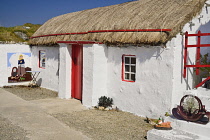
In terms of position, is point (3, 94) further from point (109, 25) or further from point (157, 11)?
point (157, 11)

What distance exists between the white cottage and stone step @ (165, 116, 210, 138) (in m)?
1.30

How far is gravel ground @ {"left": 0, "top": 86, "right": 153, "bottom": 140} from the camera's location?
6395 millimetres

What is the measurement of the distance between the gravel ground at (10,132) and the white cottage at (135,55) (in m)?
3.18

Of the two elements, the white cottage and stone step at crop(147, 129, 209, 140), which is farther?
the white cottage

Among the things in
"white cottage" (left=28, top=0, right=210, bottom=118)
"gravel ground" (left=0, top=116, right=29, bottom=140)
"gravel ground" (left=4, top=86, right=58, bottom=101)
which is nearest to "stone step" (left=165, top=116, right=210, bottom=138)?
"white cottage" (left=28, top=0, right=210, bottom=118)

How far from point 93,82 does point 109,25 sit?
2.38 m

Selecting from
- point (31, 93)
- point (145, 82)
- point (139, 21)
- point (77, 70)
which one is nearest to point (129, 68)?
point (145, 82)

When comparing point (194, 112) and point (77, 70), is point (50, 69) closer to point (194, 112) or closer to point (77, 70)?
point (77, 70)

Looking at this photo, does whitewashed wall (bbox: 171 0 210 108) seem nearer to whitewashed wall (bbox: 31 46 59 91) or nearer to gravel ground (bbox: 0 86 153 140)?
gravel ground (bbox: 0 86 153 140)

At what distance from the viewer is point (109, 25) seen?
31.8 ft

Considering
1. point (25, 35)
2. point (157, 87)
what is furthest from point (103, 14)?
point (25, 35)

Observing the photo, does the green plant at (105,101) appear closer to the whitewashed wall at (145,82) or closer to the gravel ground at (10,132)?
the whitewashed wall at (145,82)

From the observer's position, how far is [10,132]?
251 inches

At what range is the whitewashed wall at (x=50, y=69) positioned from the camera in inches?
502
